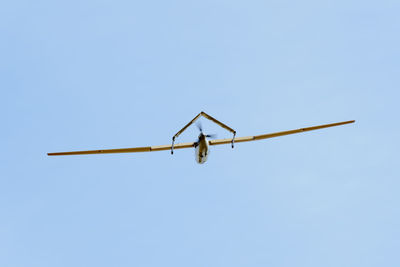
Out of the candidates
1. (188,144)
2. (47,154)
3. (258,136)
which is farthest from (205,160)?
(47,154)

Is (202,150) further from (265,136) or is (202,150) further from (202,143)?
(265,136)

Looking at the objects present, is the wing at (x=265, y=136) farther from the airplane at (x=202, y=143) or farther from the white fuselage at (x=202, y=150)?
the white fuselage at (x=202, y=150)

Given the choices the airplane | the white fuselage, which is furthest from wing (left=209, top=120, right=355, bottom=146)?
the white fuselage

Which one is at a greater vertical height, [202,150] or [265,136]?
[265,136]

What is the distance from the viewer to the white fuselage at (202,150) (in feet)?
175

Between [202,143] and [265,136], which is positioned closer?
[202,143]

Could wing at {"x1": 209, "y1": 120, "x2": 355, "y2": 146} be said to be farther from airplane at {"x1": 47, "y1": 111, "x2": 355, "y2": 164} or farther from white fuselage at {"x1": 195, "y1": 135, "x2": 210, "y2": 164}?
white fuselage at {"x1": 195, "y1": 135, "x2": 210, "y2": 164}

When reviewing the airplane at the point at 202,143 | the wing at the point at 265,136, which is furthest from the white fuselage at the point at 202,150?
the wing at the point at 265,136

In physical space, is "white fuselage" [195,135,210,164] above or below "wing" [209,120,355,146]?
below

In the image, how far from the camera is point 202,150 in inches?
2103

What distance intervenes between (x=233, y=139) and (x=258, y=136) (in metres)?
4.63

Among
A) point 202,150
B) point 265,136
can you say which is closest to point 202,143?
point 202,150

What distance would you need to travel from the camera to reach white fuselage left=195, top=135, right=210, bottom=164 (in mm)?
53312

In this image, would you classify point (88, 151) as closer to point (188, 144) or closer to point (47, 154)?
point (47, 154)
